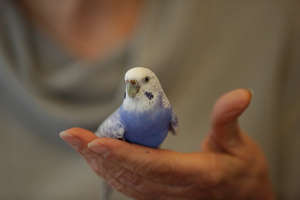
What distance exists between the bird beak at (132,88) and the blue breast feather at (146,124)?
4cm

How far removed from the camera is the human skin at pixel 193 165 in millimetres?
507

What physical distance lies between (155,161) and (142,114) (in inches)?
4.1

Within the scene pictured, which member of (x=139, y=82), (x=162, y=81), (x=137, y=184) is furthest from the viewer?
(x=162, y=81)

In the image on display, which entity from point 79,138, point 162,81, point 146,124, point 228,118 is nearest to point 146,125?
point 146,124

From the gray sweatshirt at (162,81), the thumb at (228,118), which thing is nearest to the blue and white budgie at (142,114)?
the thumb at (228,118)

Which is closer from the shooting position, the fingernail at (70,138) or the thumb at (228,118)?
the fingernail at (70,138)

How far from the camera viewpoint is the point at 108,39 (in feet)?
3.58

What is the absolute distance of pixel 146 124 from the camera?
19.4 inches

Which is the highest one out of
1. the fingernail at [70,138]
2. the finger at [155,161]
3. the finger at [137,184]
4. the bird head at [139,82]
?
the bird head at [139,82]

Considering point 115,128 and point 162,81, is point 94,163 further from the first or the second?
point 162,81

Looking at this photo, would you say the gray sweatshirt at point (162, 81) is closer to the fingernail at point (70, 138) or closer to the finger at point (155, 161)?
the finger at point (155, 161)

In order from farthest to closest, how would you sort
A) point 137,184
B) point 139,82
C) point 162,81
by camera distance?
1. point 162,81
2. point 137,184
3. point 139,82

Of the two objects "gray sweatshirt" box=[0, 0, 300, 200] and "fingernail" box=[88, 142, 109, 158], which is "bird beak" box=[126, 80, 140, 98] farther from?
"gray sweatshirt" box=[0, 0, 300, 200]

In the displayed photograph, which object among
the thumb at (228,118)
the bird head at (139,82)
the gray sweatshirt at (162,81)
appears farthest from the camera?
the gray sweatshirt at (162,81)
